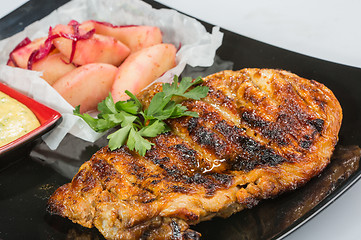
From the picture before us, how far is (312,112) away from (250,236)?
1.12m

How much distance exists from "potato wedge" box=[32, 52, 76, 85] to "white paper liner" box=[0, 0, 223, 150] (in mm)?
139

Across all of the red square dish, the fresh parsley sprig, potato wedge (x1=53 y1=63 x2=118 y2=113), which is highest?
the fresh parsley sprig

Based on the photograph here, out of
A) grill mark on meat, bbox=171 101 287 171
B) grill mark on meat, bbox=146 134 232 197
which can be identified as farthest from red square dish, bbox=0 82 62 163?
grill mark on meat, bbox=171 101 287 171

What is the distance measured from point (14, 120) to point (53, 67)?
2.85ft

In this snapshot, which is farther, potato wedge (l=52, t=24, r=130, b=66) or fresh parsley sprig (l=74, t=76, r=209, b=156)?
potato wedge (l=52, t=24, r=130, b=66)

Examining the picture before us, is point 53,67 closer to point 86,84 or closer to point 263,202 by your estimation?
point 86,84

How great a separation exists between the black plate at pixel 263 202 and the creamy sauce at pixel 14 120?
0.25m

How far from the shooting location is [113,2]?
5.57m

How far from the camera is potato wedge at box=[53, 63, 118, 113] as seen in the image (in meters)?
4.39

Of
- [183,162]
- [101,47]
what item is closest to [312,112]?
[183,162]

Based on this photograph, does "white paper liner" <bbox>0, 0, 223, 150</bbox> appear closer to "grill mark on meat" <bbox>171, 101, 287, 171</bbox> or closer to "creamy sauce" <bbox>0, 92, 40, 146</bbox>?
"creamy sauce" <bbox>0, 92, 40, 146</bbox>

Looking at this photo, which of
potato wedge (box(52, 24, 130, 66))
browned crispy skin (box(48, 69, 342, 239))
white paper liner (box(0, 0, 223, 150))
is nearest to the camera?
browned crispy skin (box(48, 69, 342, 239))

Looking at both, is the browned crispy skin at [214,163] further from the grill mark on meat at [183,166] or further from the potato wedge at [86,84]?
the potato wedge at [86,84]

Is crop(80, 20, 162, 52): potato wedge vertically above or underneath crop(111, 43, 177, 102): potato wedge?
above
